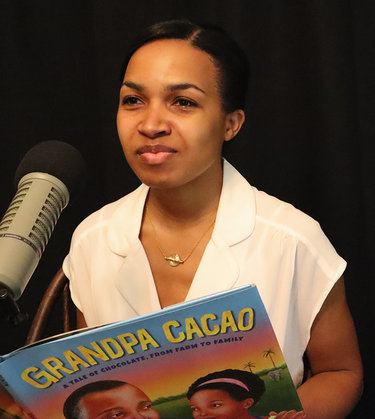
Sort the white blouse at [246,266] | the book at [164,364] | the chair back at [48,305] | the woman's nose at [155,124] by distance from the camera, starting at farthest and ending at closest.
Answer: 1. the chair back at [48,305]
2. the white blouse at [246,266]
3. the woman's nose at [155,124]
4. the book at [164,364]

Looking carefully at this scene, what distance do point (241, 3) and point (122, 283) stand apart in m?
0.67

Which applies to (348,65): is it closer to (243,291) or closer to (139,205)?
(139,205)

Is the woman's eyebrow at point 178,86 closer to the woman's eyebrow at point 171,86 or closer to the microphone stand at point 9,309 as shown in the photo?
the woman's eyebrow at point 171,86

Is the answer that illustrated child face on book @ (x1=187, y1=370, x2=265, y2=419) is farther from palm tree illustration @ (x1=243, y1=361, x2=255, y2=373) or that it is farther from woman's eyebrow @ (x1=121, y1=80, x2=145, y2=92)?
woman's eyebrow @ (x1=121, y1=80, x2=145, y2=92)

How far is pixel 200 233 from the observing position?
4.30 feet

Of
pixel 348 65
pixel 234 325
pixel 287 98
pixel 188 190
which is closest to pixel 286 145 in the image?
pixel 287 98

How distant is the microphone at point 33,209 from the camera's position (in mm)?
708

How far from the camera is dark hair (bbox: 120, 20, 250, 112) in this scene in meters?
1.21

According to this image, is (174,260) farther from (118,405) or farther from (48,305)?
(118,405)

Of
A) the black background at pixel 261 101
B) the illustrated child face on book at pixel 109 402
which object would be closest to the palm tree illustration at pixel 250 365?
the illustrated child face on book at pixel 109 402

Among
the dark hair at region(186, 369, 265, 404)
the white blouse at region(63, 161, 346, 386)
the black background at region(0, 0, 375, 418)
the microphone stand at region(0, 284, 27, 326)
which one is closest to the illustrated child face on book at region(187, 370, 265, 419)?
the dark hair at region(186, 369, 265, 404)

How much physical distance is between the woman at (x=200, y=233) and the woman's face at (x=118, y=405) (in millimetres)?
358

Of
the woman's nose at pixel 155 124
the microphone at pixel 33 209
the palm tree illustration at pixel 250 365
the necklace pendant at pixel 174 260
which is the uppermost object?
the woman's nose at pixel 155 124

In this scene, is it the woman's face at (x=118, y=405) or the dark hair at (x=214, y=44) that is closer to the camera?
the woman's face at (x=118, y=405)
